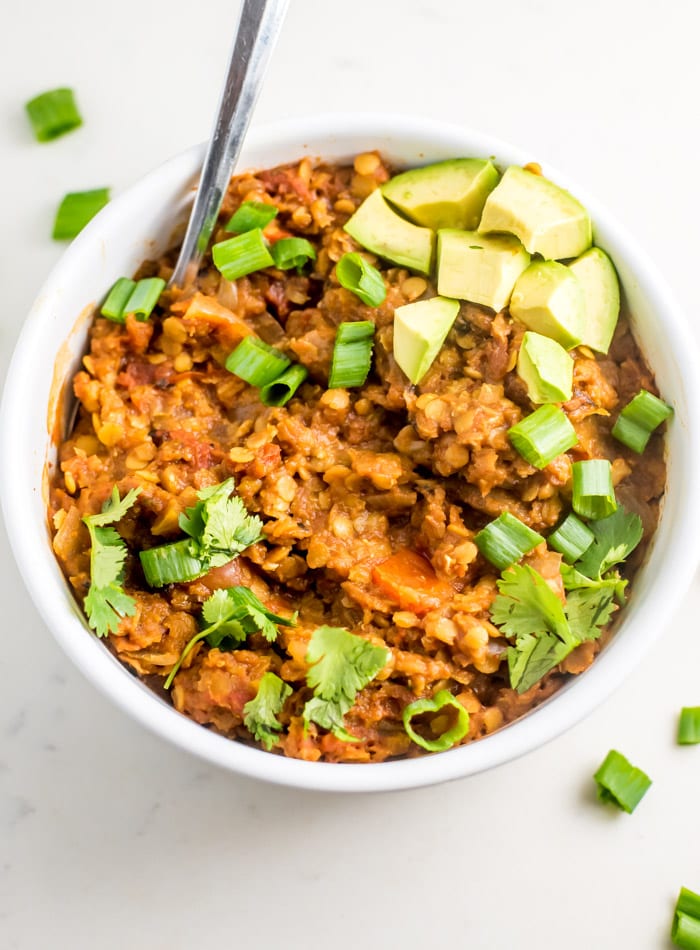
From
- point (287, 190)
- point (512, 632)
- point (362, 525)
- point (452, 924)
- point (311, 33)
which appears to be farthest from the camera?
point (311, 33)

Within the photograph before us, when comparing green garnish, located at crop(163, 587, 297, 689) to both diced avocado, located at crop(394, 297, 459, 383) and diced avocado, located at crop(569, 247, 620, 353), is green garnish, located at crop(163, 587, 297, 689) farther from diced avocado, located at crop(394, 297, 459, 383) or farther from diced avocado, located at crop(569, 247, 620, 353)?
diced avocado, located at crop(569, 247, 620, 353)

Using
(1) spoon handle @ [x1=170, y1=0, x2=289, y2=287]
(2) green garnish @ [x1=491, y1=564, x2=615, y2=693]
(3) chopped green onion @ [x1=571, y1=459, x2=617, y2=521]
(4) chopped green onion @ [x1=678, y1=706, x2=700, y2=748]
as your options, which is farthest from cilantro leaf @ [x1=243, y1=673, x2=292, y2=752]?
(4) chopped green onion @ [x1=678, y1=706, x2=700, y2=748]

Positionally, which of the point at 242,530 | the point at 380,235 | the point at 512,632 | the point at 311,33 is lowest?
the point at 512,632

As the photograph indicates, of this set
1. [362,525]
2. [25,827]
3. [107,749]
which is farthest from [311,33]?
[25,827]

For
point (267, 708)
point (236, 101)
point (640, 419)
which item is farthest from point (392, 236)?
point (267, 708)

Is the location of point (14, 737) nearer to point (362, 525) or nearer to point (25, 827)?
point (25, 827)

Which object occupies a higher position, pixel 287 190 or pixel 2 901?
pixel 287 190

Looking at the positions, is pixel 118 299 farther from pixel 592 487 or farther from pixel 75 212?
pixel 592 487
